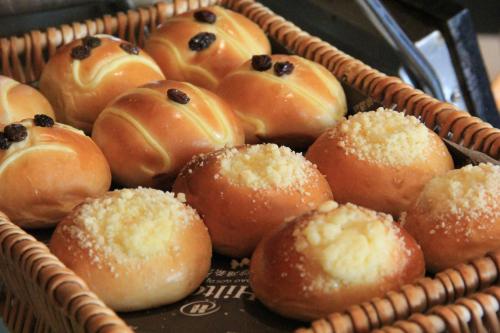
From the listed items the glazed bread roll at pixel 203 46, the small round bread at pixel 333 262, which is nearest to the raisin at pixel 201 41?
the glazed bread roll at pixel 203 46

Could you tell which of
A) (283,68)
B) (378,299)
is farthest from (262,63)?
(378,299)

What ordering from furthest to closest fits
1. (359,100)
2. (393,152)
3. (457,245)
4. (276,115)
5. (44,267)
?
(359,100) → (276,115) → (393,152) → (457,245) → (44,267)

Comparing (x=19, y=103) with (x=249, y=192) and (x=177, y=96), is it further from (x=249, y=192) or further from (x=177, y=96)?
(x=249, y=192)

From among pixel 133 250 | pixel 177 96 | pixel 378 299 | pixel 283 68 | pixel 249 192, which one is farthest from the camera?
pixel 283 68

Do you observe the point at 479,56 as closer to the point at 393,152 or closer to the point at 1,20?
the point at 393,152

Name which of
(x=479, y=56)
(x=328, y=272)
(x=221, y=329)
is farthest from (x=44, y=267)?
(x=479, y=56)

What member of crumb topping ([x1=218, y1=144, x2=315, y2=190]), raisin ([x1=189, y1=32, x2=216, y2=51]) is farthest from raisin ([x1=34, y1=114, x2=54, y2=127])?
raisin ([x1=189, y1=32, x2=216, y2=51])
